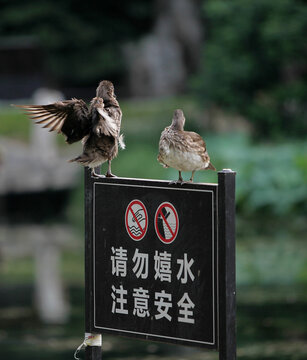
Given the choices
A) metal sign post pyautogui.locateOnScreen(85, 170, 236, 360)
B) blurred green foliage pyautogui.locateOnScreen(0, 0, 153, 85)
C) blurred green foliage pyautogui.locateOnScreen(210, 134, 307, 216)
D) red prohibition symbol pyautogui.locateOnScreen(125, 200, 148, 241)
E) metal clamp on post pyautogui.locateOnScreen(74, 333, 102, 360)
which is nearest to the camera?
metal sign post pyautogui.locateOnScreen(85, 170, 236, 360)

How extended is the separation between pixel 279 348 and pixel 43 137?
10.6m

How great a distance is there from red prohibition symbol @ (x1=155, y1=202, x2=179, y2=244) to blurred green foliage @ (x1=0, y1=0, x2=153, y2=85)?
63.1 ft

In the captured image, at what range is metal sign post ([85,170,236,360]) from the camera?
155 inches

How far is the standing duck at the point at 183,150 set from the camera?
184 inches

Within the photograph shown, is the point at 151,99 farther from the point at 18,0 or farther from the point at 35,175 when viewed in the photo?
the point at 35,175

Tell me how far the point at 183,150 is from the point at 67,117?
0.56 meters

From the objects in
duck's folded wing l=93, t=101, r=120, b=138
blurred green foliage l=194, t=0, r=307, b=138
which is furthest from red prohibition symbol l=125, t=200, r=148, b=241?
blurred green foliage l=194, t=0, r=307, b=138

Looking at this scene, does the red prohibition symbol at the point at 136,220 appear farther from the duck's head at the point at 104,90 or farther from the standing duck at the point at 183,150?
the duck's head at the point at 104,90

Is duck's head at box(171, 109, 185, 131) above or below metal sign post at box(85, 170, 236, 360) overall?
above

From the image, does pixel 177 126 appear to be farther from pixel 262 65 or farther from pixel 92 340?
pixel 262 65

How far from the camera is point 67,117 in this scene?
181 inches

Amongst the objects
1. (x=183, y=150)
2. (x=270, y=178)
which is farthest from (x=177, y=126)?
(x=270, y=178)

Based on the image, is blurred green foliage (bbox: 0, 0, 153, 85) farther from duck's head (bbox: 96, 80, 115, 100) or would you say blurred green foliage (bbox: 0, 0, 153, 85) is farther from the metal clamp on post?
the metal clamp on post

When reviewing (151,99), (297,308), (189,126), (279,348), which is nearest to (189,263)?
(279,348)
